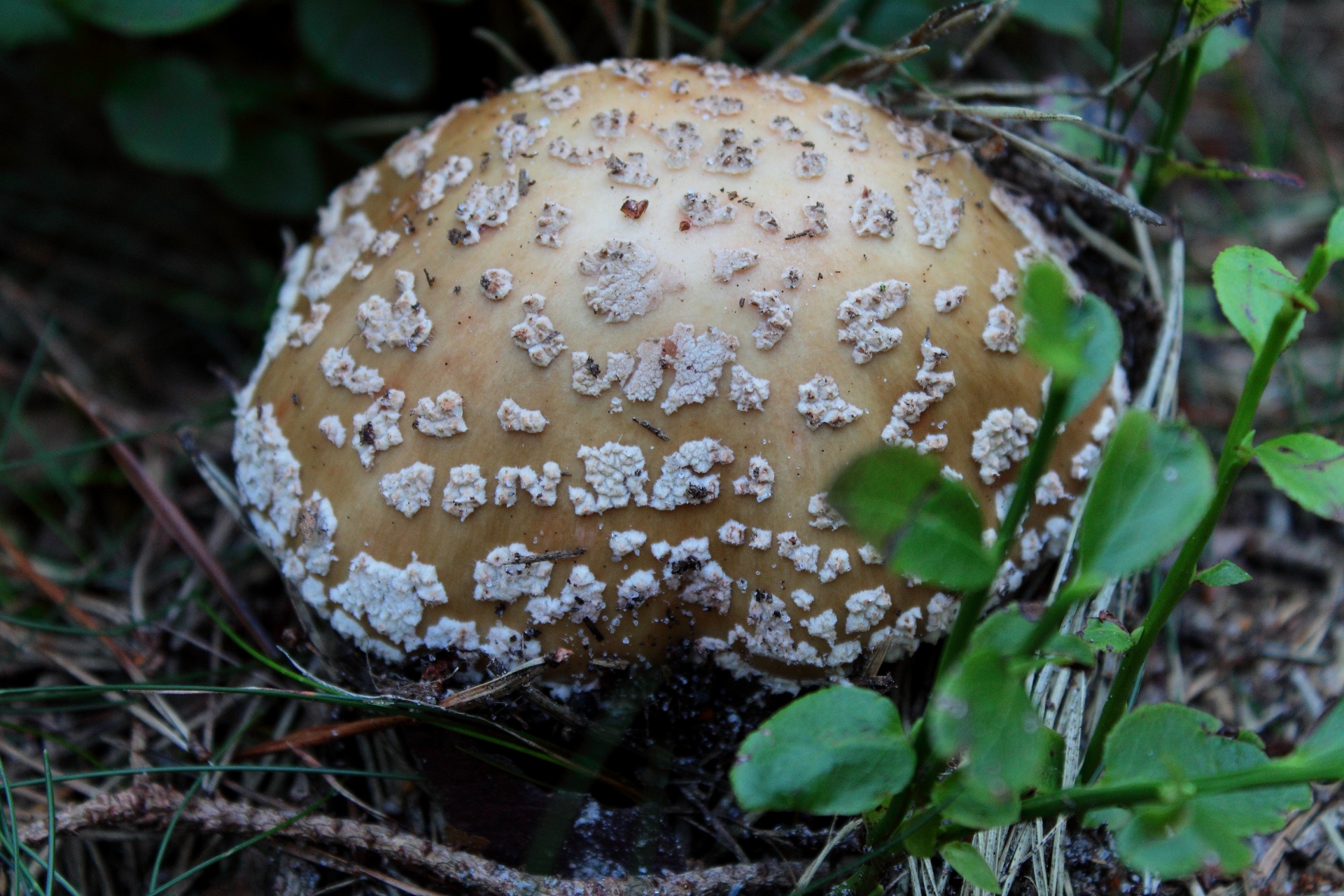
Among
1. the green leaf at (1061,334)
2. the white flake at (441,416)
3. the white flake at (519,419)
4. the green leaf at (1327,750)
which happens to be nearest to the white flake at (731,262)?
the white flake at (519,419)

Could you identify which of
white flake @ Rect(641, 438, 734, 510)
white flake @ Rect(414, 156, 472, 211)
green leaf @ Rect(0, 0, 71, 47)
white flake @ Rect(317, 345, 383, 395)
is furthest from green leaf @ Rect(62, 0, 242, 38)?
white flake @ Rect(641, 438, 734, 510)

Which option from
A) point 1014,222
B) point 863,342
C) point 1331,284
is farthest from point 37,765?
point 1331,284

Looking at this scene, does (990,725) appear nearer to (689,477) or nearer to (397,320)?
(689,477)

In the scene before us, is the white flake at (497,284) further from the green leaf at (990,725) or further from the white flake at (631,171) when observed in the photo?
the green leaf at (990,725)

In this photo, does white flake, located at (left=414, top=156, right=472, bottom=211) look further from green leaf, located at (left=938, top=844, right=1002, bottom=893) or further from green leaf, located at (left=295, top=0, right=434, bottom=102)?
green leaf, located at (left=938, top=844, right=1002, bottom=893)

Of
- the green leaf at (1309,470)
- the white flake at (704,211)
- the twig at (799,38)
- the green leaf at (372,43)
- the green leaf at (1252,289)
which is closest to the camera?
the green leaf at (1309,470)

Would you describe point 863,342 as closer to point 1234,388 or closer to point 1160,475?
point 1160,475
